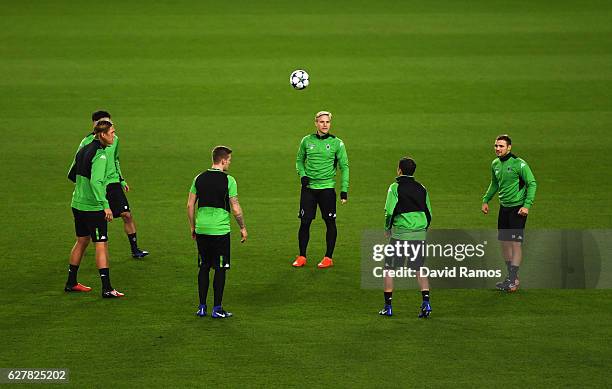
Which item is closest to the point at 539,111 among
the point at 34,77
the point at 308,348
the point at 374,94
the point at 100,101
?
the point at 374,94

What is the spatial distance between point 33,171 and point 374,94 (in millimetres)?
7879

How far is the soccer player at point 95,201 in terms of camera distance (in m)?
11.4

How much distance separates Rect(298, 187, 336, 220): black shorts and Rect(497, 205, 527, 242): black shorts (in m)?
2.18

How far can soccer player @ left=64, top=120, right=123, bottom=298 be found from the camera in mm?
11406

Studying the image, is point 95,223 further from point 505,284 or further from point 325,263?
point 505,284

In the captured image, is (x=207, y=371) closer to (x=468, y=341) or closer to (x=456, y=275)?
(x=468, y=341)

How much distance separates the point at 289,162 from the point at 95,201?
7483 mm

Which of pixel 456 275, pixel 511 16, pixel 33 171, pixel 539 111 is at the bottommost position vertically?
pixel 456 275

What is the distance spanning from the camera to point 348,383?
914cm

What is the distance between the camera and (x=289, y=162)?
18750 millimetres

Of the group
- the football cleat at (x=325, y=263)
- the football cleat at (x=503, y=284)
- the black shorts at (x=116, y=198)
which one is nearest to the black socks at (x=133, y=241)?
the black shorts at (x=116, y=198)

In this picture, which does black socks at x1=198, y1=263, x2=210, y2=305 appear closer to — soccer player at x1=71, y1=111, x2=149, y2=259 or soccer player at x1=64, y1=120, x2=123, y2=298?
soccer player at x1=64, y1=120, x2=123, y2=298

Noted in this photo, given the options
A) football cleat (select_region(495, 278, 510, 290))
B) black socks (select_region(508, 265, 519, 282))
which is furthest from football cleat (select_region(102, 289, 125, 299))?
black socks (select_region(508, 265, 519, 282))

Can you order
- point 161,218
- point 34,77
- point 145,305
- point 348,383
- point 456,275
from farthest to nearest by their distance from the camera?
point 34,77
point 161,218
point 456,275
point 145,305
point 348,383
